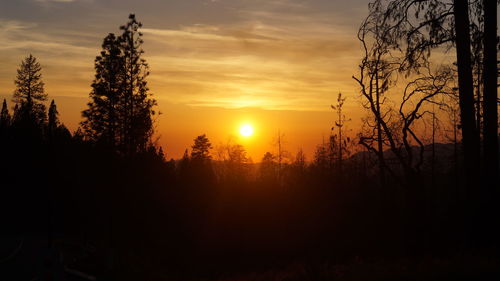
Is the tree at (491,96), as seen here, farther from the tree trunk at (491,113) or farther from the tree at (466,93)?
the tree at (466,93)

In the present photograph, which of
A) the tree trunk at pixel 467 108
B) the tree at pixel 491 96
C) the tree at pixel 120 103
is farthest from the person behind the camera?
the tree at pixel 120 103

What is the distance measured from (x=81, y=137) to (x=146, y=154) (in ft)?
37.5

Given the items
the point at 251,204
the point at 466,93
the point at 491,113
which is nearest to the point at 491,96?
the point at 491,113

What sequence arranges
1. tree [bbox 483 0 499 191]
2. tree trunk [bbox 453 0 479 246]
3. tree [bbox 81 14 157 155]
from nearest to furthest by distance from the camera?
tree trunk [bbox 453 0 479 246]
tree [bbox 483 0 499 191]
tree [bbox 81 14 157 155]

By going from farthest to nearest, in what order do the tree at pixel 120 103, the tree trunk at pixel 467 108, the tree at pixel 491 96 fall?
the tree at pixel 120 103, the tree at pixel 491 96, the tree trunk at pixel 467 108

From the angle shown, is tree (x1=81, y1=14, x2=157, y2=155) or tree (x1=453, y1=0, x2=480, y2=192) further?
tree (x1=81, y1=14, x2=157, y2=155)

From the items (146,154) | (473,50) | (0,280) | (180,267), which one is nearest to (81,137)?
(146,154)

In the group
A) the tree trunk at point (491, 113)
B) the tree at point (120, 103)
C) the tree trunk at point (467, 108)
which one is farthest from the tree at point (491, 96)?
the tree at point (120, 103)

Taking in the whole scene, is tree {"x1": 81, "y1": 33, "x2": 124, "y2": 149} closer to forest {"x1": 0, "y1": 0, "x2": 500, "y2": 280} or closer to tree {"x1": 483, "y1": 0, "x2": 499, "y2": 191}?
forest {"x1": 0, "y1": 0, "x2": 500, "y2": 280}

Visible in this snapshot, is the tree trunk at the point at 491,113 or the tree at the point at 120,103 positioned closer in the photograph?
the tree trunk at the point at 491,113

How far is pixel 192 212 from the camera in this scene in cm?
4269

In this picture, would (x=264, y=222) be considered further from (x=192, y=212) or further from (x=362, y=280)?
(x=362, y=280)

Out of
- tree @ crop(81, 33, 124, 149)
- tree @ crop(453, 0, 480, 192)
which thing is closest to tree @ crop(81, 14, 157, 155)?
tree @ crop(81, 33, 124, 149)

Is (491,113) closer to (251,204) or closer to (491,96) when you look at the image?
(491,96)
